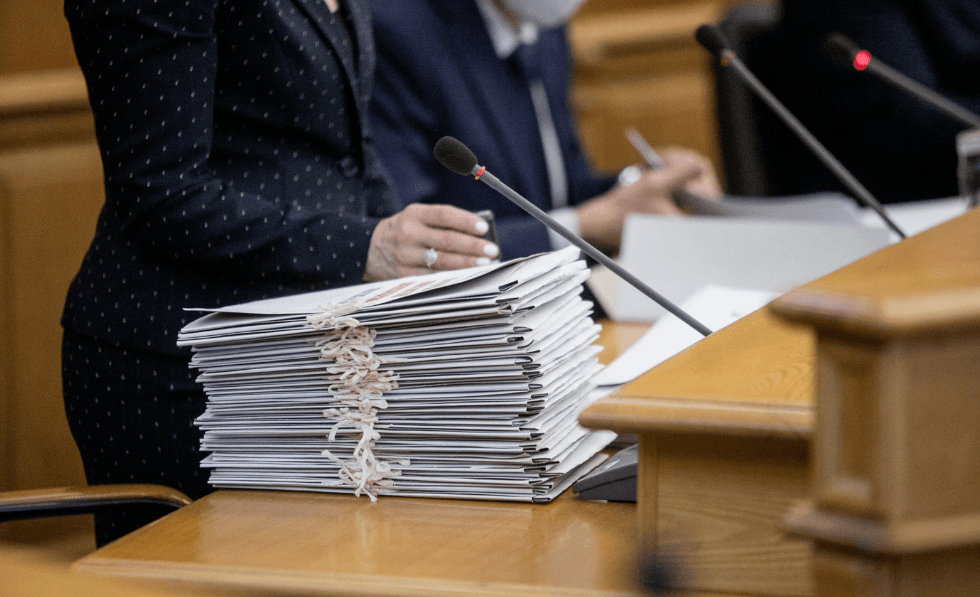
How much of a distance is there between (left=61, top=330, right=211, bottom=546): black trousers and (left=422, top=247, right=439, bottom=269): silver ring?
26 centimetres

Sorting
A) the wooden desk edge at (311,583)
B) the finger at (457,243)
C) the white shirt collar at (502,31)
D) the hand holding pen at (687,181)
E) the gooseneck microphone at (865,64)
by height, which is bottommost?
the wooden desk edge at (311,583)

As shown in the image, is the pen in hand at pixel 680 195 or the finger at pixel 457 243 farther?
the pen in hand at pixel 680 195

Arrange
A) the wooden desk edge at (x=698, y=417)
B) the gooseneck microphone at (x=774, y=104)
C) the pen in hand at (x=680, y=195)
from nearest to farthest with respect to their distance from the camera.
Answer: the wooden desk edge at (x=698, y=417)
the gooseneck microphone at (x=774, y=104)
the pen in hand at (x=680, y=195)

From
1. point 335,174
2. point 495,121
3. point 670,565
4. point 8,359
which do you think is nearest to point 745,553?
point 670,565

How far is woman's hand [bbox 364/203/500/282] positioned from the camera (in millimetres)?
837

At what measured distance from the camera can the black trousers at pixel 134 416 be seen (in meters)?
0.93

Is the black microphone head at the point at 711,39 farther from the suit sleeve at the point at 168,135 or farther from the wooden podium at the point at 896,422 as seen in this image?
the wooden podium at the point at 896,422

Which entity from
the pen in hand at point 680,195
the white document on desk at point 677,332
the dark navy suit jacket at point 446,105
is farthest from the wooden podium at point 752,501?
the dark navy suit jacket at point 446,105

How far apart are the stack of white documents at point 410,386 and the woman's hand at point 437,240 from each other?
0.09 m

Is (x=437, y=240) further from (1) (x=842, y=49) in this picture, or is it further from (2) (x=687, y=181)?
(2) (x=687, y=181)

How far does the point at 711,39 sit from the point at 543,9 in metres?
0.69

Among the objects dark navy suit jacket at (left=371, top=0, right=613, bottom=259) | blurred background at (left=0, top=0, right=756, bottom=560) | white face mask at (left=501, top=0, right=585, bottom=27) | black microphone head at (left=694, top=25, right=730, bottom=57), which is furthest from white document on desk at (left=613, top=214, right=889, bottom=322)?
blurred background at (left=0, top=0, right=756, bottom=560)

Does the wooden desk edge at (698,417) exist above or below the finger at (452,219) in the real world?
below

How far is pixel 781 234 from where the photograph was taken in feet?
4.42
